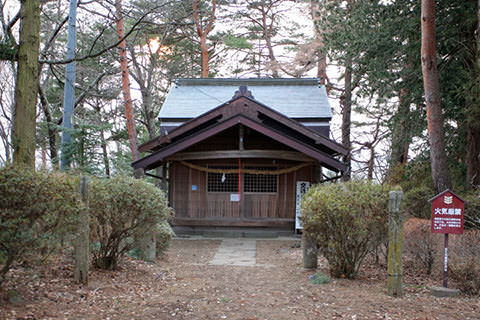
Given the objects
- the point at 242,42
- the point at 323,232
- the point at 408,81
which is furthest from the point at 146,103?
the point at 323,232

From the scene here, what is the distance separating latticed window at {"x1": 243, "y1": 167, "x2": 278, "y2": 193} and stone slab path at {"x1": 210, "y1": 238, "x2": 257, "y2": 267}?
187 centimetres

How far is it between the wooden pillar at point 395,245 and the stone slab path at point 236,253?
3454mm

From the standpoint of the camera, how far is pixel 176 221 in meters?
13.4

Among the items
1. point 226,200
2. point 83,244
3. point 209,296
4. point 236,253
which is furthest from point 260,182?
point 83,244

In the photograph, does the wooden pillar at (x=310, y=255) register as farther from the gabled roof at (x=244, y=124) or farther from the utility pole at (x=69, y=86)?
the utility pole at (x=69, y=86)

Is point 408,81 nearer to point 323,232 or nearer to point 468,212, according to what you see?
point 468,212

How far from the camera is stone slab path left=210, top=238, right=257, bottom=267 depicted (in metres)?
9.09

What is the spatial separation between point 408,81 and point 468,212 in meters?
5.20

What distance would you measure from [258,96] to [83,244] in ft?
42.1

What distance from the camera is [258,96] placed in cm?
1759

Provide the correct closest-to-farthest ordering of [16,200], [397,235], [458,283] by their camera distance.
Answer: [16,200] → [397,235] → [458,283]

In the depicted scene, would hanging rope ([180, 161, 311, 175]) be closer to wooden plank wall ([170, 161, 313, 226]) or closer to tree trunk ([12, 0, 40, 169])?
wooden plank wall ([170, 161, 313, 226])

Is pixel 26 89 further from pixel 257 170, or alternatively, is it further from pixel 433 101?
pixel 433 101

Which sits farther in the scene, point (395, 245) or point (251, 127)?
point (251, 127)
